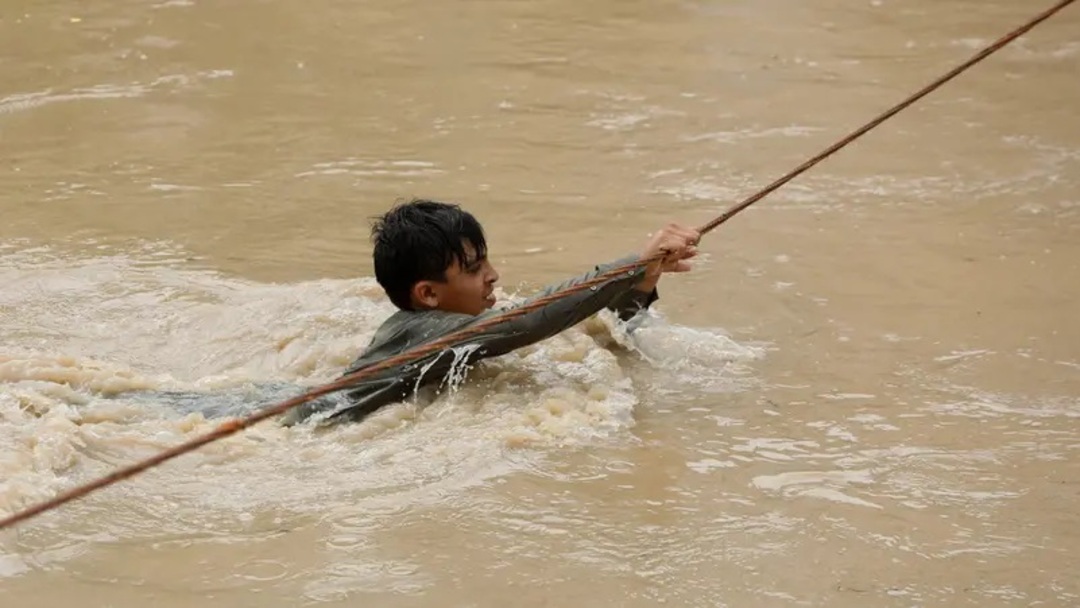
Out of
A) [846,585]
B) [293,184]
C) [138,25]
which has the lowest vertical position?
[846,585]

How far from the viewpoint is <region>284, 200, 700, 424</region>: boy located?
13.7 feet

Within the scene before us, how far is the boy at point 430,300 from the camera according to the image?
418 cm

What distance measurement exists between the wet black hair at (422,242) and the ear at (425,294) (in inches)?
0.5

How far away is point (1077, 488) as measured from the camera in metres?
3.73

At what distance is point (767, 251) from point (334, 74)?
3.02m

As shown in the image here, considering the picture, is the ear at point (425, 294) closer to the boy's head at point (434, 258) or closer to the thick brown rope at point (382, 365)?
the boy's head at point (434, 258)

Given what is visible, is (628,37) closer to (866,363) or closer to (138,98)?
(138,98)

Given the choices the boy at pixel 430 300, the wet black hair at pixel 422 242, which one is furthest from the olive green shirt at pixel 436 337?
→ the wet black hair at pixel 422 242

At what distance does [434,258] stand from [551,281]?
3.32 ft

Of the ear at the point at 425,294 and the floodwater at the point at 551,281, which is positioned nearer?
the floodwater at the point at 551,281

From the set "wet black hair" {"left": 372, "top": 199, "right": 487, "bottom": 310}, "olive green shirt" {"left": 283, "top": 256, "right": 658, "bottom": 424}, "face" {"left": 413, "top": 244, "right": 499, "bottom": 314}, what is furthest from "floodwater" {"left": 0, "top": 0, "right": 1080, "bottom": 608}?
"wet black hair" {"left": 372, "top": 199, "right": 487, "bottom": 310}

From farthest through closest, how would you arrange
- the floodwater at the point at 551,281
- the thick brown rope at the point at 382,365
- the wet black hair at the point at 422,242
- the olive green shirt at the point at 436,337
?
the wet black hair at the point at 422,242
the olive green shirt at the point at 436,337
the floodwater at the point at 551,281
the thick brown rope at the point at 382,365

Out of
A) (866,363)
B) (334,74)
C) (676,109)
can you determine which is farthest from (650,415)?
(334,74)

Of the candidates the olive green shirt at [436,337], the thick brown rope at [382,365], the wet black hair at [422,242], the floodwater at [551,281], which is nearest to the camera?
the thick brown rope at [382,365]
